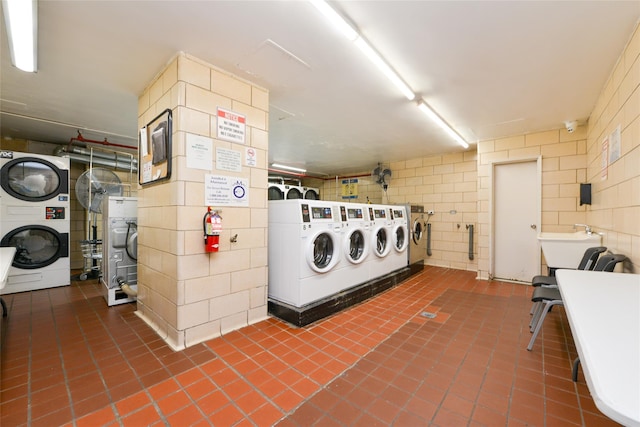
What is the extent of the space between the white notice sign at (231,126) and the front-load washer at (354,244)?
138 cm

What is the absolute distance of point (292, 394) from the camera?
164 centimetres

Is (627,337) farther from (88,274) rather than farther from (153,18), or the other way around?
(88,274)

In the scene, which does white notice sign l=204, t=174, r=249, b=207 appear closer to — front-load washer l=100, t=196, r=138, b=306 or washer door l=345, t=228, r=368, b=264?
washer door l=345, t=228, r=368, b=264

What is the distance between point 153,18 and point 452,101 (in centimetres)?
303

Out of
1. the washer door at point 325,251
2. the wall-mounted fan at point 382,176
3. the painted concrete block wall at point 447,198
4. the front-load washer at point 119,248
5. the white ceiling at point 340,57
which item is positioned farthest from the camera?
the wall-mounted fan at point 382,176

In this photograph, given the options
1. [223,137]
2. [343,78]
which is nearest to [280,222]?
[223,137]

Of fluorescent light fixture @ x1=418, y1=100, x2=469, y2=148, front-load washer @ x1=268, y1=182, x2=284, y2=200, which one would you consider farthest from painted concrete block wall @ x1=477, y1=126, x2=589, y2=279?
front-load washer @ x1=268, y1=182, x2=284, y2=200

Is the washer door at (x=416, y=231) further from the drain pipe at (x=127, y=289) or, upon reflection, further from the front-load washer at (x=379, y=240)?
the drain pipe at (x=127, y=289)

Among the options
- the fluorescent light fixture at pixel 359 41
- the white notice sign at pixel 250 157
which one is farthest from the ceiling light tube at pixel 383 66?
the white notice sign at pixel 250 157

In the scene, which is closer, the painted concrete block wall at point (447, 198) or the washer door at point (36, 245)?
the washer door at point (36, 245)

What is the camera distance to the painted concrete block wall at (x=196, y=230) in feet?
7.12

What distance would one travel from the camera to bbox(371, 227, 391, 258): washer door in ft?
12.2

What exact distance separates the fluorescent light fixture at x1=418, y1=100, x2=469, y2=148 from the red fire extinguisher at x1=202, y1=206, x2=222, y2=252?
2545 mm

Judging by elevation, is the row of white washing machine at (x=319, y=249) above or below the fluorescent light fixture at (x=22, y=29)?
below
